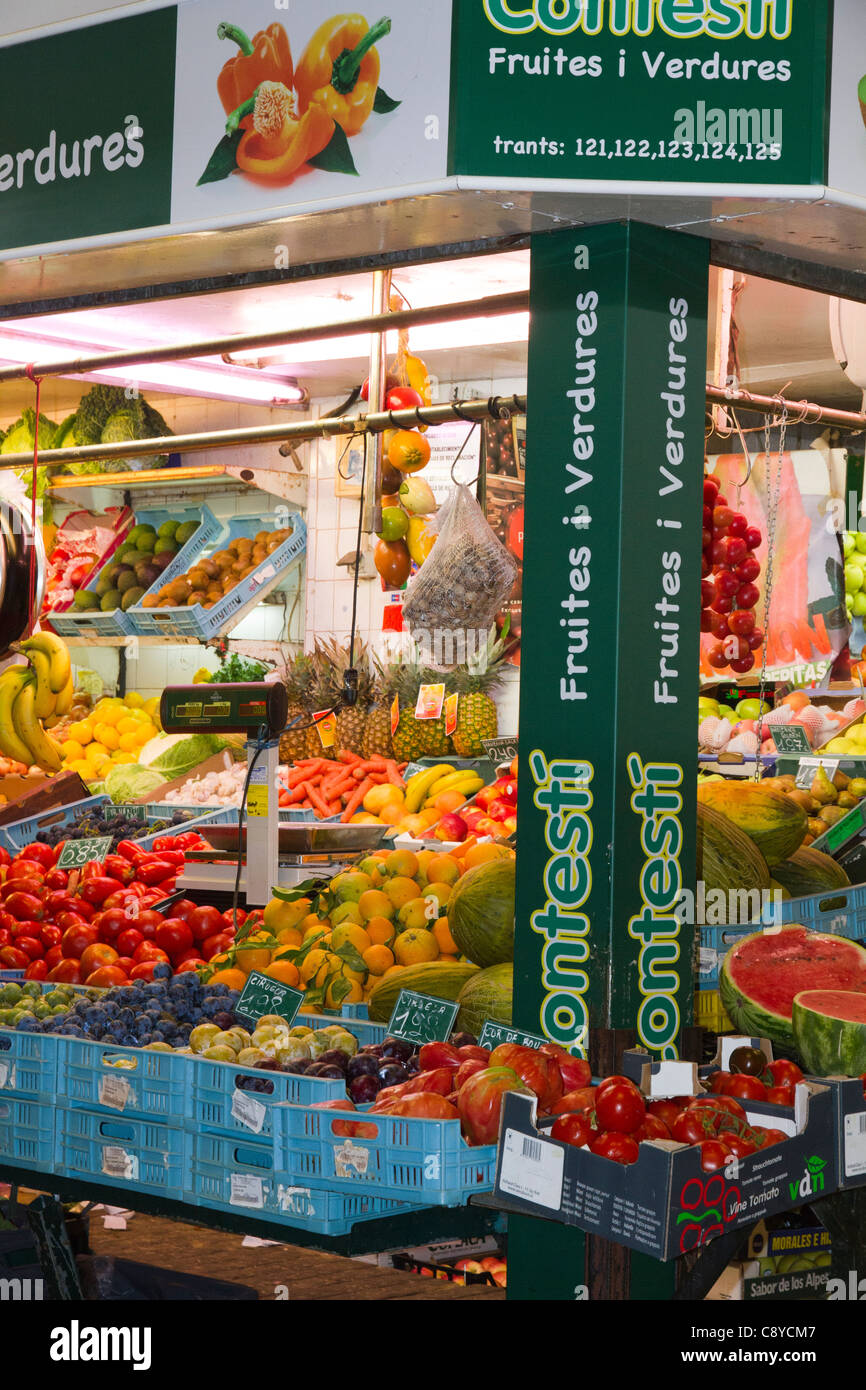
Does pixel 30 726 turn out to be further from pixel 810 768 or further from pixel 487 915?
A: pixel 810 768

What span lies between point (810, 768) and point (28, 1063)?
3041mm

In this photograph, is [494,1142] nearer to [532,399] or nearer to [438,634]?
[532,399]

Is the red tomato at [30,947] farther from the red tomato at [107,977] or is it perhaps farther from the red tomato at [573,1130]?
the red tomato at [573,1130]

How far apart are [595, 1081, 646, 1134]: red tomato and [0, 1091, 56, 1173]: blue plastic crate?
4.59 ft

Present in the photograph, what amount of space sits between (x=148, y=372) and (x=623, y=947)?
3.40 metres

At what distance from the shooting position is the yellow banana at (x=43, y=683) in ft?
20.1

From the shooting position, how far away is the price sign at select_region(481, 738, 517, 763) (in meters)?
6.49

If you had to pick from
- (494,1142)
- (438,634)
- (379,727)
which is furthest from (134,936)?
(379,727)

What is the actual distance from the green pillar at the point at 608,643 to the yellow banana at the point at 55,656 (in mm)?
3073

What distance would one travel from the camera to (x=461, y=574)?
5262mm

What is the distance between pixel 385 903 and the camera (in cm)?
436

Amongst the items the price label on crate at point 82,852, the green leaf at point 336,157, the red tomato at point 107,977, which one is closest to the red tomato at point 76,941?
the red tomato at point 107,977

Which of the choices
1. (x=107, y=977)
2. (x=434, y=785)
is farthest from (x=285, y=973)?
(x=434, y=785)

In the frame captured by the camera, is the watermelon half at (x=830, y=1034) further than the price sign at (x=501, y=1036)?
Yes
